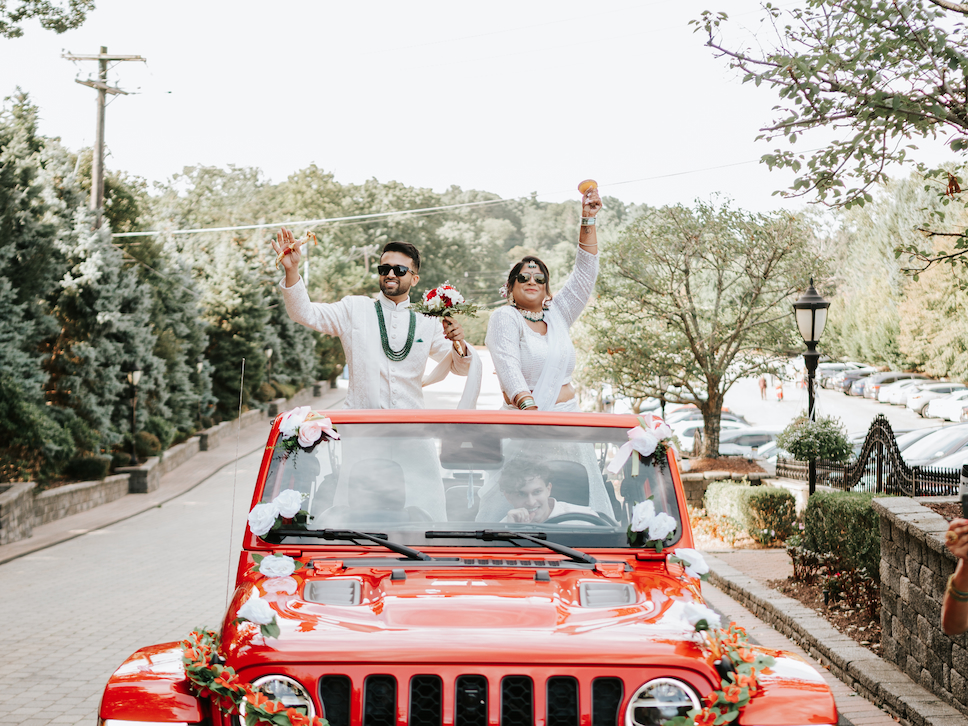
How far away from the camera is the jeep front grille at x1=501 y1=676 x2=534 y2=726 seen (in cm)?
282

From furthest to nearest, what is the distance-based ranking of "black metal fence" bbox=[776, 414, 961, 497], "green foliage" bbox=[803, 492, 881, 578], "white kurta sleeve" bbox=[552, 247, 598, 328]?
"black metal fence" bbox=[776, 414, 961, 497] → "green foliage" bbox=[803, 492, 881, 578] → "white kurta sleeve" bbox=[552, 247, 598, 328]

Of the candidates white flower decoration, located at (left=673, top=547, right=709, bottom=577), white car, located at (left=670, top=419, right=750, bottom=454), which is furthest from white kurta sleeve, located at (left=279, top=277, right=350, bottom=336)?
white car, located at (left=670, top=419, right=750, bottom=454)

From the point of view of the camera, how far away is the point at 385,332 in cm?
515

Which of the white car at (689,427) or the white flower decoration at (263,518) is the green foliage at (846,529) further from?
the white car at (689,427)

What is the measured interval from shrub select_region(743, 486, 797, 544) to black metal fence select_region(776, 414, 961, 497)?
969 millimetres

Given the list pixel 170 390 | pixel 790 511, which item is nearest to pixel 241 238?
pixel 170 390

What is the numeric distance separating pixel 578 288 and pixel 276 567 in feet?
9.37

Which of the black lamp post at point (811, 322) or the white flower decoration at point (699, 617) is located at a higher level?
the black lamp post at point (811, 322)

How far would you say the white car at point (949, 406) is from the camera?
110 feet

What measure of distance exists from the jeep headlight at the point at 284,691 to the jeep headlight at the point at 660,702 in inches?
38.1

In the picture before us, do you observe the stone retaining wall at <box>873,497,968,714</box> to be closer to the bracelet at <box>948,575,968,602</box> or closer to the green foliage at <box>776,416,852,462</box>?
the bracelet at <box>948,575,968,602</box>

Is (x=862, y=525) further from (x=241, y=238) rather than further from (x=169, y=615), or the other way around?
(x=241, y=238)

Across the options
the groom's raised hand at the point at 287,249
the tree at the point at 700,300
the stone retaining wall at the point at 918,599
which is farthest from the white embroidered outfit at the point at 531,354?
the tree at the point at 700,300

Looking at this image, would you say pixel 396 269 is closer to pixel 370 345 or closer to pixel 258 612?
pixel 370 345
